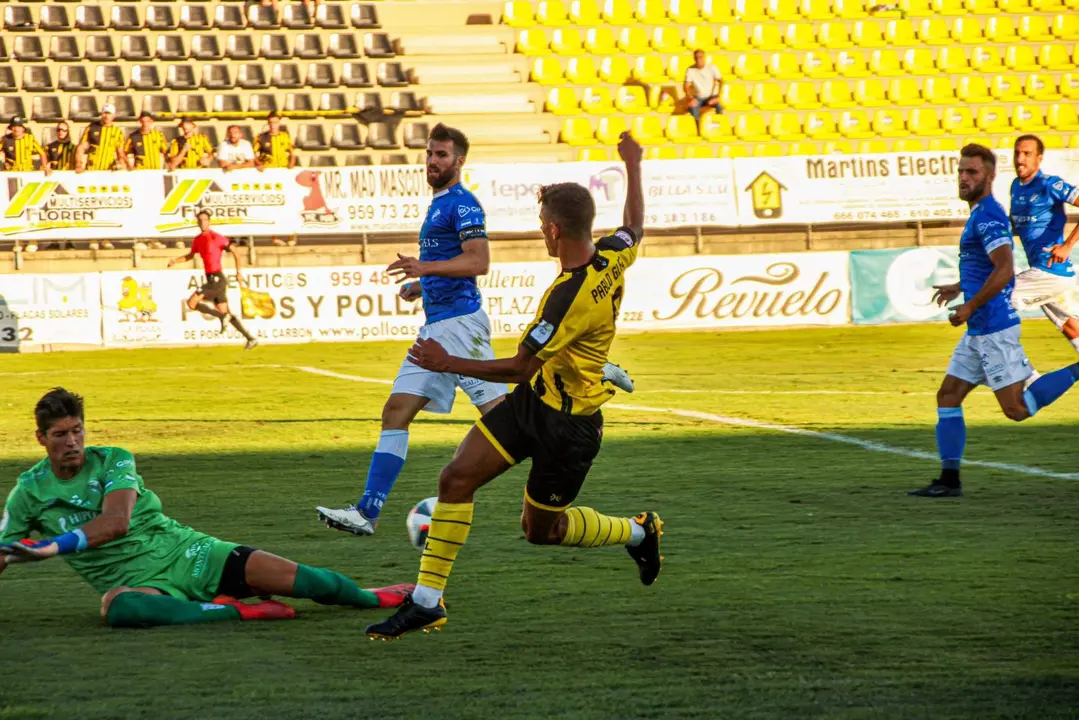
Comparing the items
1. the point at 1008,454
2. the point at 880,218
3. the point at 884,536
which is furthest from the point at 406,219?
the point at 884,536

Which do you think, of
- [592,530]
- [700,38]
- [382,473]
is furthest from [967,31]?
[592,530]

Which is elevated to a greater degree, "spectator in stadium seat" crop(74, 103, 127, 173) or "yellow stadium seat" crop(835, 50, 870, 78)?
"yellow stadium seat" crop(835, 50, 870, 78)

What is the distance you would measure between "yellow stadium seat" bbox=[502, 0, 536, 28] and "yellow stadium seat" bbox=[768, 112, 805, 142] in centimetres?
555

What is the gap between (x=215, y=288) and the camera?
2262cm

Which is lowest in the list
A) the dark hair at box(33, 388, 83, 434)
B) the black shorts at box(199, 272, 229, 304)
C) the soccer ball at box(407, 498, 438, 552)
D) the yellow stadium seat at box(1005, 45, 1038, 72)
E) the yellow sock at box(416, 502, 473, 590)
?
the soccer ball at box(407, 498, 438, 552)

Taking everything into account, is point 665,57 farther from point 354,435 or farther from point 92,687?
point 92,687

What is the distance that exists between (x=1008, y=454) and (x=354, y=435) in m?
5.56

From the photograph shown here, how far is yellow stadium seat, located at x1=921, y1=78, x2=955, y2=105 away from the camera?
29.8m

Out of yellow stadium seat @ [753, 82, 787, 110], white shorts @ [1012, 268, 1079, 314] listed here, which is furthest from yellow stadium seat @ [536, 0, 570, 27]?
white shorts @ [1012, 268, 1079, 314]

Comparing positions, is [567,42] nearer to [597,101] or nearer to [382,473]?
[597,101]

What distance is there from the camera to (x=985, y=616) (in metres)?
5.96

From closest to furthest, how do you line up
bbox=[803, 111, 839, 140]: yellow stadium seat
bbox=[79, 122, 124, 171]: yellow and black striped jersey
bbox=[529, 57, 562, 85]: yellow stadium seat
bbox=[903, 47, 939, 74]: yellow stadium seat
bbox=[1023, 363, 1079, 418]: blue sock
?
bbox=[1023, 363, 1079, 418]: blue sock < bbox=[79, 122, 124, 171]: yellow and black striped jersey < bbox=[803, 111, 839, 140]: yellow stadium seat < bbox=[529, 57, 562, 85]: yellow stadium seat < bbox=[903, 47, 939, 74]: yellow stadium seat

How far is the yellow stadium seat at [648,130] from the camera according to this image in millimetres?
28233

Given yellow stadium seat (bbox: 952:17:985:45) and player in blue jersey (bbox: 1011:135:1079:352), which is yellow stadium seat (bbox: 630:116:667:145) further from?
player in blue jersey (bbox: 1011:135:1079:352)
